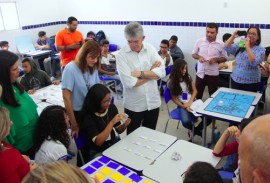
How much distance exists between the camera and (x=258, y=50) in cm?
350

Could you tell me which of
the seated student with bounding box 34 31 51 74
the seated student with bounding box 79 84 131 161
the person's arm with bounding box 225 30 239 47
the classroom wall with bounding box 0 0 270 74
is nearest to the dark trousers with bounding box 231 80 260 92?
the person's arm with bounding box 225 30 239 47

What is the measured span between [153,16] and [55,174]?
6.22 meters

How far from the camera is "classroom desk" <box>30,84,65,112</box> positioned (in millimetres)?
3488

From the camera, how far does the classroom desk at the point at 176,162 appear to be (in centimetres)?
198

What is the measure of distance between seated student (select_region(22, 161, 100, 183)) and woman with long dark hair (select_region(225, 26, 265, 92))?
311 centimetres

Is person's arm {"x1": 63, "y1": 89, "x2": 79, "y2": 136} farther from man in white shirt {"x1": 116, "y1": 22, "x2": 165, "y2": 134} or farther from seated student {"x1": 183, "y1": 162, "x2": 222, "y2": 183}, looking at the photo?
seated student {"x1": 183, "y1": 162, "x2": 222, "y2": 183}

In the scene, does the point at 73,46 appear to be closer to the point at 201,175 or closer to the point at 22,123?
the point at 22,123

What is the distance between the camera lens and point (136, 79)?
2.67m

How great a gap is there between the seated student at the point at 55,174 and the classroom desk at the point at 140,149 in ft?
3.82

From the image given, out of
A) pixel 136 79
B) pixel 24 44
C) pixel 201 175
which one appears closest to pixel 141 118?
pixel 136 79

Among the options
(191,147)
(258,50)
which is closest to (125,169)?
(191,147)

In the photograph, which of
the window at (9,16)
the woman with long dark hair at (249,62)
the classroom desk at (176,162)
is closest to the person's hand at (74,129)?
the classroom desk at (176,162)

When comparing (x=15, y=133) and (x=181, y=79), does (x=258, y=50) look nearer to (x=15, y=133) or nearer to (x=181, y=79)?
(x=181, y=79)

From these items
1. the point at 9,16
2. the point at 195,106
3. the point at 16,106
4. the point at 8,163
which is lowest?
the point at 195,106
